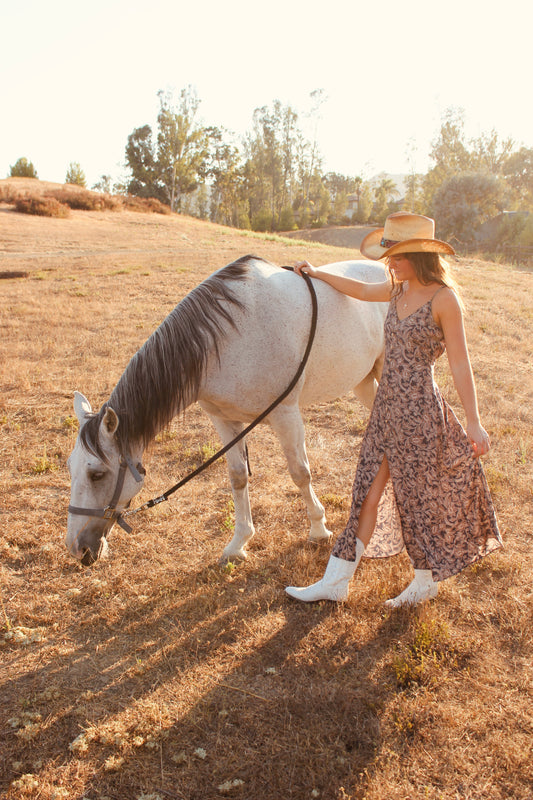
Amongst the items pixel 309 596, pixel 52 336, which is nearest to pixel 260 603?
pixel 309 596

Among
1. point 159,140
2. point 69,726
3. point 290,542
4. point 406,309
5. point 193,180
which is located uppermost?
point 159,140

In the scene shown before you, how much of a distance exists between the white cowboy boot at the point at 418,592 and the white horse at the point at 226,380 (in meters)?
0.79

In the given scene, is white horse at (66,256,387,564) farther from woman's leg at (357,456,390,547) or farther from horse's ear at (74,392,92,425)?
woman's leg at (357,456,390,547)

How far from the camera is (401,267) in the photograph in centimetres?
246

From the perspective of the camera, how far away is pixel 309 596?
289cm

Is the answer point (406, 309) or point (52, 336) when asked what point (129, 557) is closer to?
point (406, 309)

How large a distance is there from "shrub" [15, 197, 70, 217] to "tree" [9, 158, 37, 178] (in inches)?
648

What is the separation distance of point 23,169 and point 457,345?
138 feet

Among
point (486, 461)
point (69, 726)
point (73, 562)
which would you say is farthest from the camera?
point (486, 461)

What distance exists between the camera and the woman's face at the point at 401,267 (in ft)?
8.00

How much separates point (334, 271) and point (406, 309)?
1337 millimetres

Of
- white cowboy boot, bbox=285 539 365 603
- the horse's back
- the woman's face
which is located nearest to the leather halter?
the horse's back

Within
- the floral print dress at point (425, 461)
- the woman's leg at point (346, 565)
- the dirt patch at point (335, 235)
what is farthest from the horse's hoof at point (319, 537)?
the dirt patch at point (335, 235)

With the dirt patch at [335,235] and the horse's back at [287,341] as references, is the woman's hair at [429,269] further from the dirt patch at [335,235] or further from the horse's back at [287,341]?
the dirt patch at [335,235]
